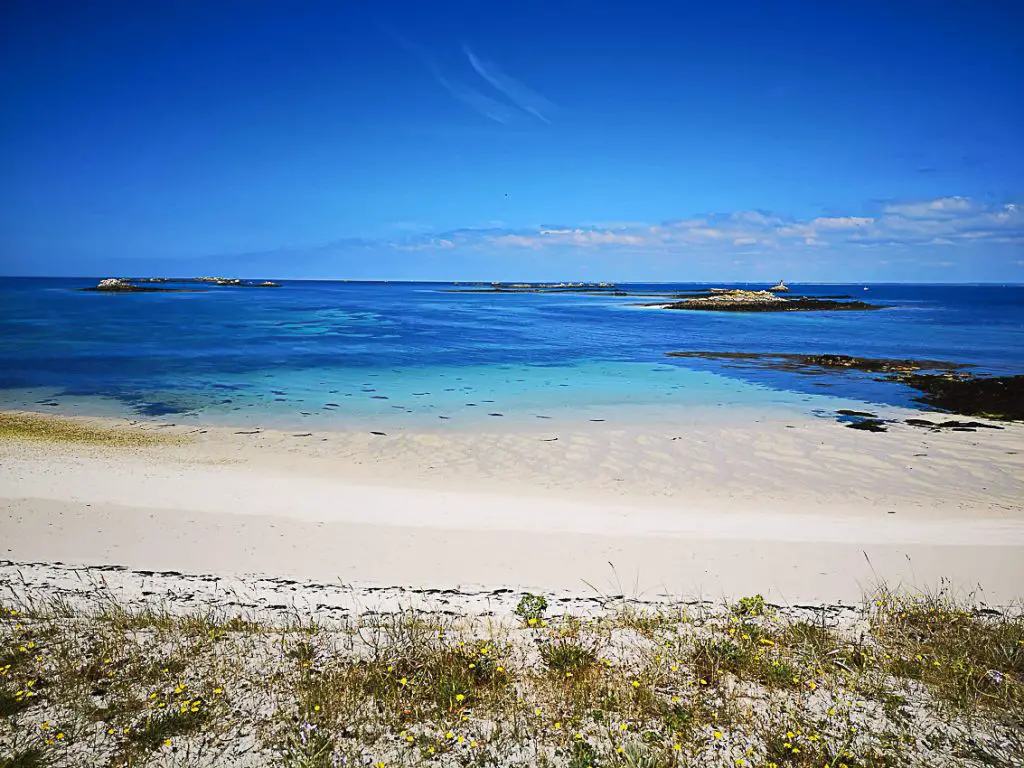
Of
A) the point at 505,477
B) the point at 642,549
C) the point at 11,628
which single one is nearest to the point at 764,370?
the point at 505,477

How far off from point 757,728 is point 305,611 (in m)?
4.70

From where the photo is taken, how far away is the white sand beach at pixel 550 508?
7.60m

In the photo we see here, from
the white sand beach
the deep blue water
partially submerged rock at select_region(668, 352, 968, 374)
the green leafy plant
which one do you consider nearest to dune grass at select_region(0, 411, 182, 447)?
the white sand beach

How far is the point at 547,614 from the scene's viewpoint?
6281 millimetres

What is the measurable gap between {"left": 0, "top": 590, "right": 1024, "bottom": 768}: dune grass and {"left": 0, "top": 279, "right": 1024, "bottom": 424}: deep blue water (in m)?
12.5

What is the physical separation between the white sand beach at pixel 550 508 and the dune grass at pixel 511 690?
4.53ft

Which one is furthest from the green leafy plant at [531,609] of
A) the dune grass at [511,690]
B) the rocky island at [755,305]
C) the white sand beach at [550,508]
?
the rocky island at [755,305]

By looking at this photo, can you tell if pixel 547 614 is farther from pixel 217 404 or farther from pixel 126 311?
pixel 126 311

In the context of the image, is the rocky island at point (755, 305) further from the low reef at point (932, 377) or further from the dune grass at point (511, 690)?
the dune grass at point (511, 690)

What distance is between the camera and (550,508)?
33.8ft

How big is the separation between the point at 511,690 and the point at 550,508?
5.60m

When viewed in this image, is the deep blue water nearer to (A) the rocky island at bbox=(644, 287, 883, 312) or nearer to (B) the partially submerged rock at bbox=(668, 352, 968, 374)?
(B) the partially submerged rock at bbox=(668, 352, 968, 374)

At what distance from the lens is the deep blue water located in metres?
20.0

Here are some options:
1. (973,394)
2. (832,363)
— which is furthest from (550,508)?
(832,363)
